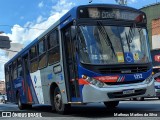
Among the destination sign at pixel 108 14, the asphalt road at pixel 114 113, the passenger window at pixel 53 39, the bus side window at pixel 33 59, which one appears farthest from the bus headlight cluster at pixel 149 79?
the bus side window at pixel 33 59

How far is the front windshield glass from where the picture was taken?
10.6 m

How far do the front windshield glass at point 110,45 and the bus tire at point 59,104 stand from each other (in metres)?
2.30

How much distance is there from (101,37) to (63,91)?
2323 mm

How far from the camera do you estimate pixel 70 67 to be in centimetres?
1143

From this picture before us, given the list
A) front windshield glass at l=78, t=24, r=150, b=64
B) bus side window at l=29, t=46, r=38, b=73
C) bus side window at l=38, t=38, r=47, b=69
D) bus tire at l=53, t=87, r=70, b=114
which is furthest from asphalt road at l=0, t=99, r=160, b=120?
bus side window at l=29, t=46, r=38, b=73

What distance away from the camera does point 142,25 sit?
11.8 m

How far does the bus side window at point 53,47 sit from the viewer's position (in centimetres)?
1226

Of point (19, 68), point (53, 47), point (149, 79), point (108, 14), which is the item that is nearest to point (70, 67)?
point (53, 47)

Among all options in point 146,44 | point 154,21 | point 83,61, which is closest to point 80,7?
point 83,61

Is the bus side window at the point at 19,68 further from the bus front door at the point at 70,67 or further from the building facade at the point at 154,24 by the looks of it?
the building facade at the point at 154,24

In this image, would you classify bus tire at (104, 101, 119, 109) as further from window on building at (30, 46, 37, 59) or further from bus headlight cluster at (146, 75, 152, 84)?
window on building at (30, 46, 37, 59)

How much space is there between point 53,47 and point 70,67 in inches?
59.3

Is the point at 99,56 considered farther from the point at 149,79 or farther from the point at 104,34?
the point at 149,79

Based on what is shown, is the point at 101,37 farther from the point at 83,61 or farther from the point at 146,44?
the point at 146,44
